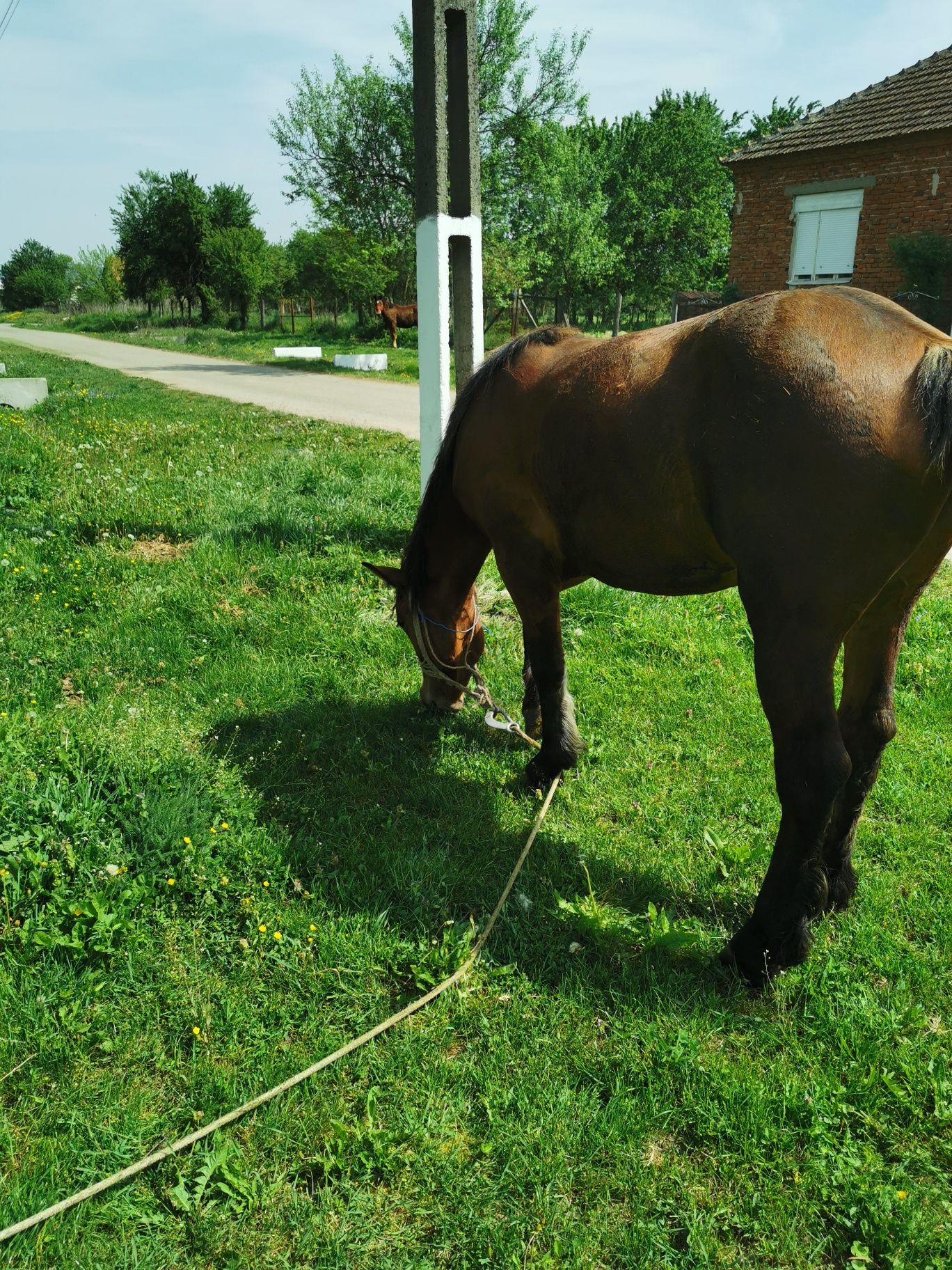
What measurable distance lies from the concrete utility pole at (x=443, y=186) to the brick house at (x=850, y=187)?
14186 millimetres

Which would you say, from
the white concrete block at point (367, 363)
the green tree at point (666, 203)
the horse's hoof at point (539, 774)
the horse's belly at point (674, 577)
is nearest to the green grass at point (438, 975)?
the horse's hoof at point (539, 774)

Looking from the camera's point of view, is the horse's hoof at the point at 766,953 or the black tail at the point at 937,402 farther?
the horse's hoof at the point at 766,953

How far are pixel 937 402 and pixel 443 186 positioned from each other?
4501 millimetres

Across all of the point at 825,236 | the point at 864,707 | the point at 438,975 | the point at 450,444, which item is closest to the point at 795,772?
the point at 864,707

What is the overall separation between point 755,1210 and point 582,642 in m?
3.52

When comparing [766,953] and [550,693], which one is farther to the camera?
[550,693]

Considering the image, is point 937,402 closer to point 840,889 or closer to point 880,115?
point 840,889

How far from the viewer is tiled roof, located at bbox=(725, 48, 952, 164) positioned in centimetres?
1812

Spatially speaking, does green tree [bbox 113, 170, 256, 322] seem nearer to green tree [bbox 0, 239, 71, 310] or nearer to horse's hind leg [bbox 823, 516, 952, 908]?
green tree [bbox 0, 239, 71, 310]

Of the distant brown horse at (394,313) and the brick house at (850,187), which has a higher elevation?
the brick house at (850,187)

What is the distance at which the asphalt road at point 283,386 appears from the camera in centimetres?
1346

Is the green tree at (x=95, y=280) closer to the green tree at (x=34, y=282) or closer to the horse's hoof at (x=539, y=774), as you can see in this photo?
the green tree at (x=34, y=282)

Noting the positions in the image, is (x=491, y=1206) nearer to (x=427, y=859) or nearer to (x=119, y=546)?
(x=427, y=859)

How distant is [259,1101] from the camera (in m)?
2.37
